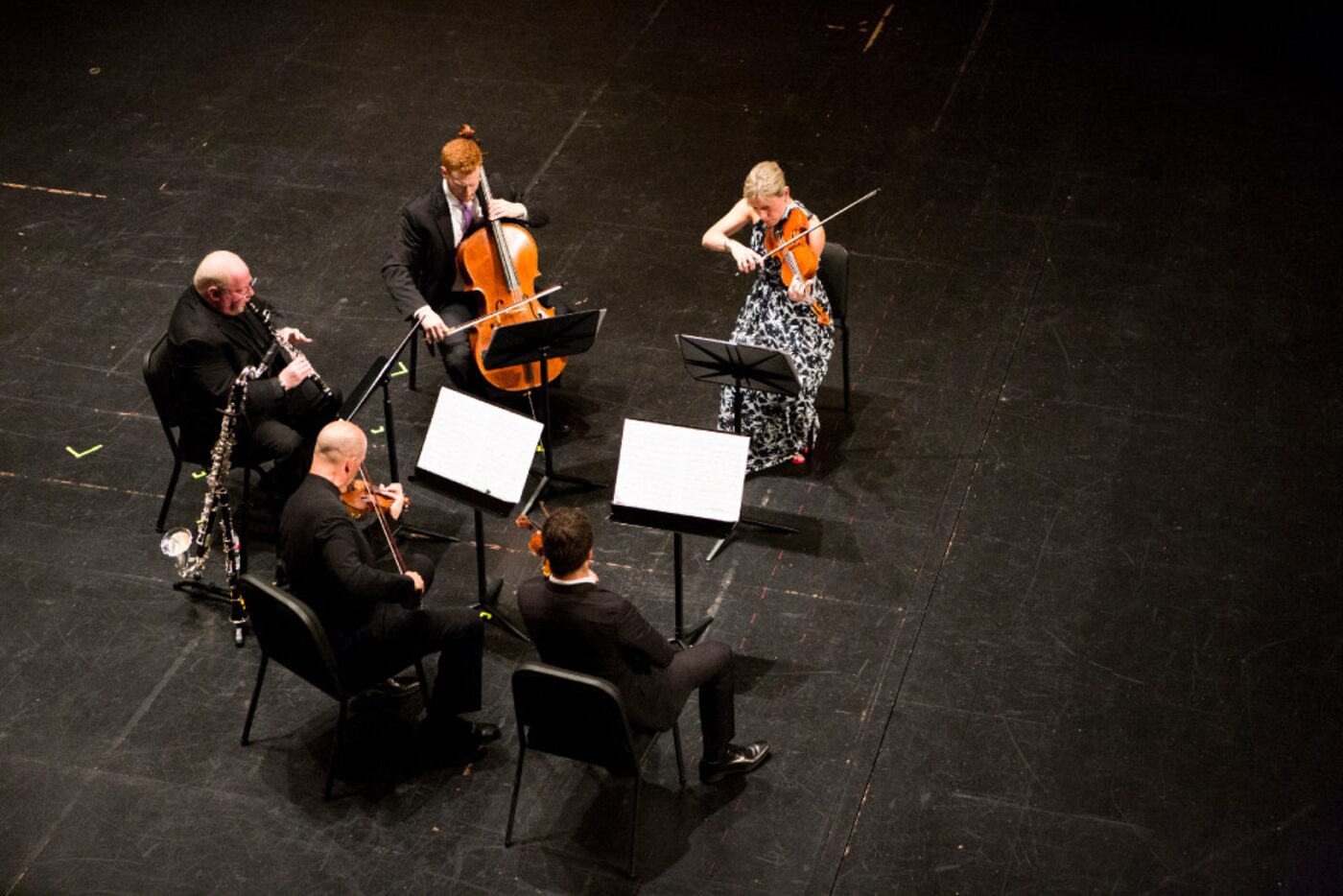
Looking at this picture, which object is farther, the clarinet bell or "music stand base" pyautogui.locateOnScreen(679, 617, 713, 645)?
the clarinet bell

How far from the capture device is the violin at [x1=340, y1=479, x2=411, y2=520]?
4.58 meters

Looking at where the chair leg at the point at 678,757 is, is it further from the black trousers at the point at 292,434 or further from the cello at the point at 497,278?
the black trousers at the point at 292,434

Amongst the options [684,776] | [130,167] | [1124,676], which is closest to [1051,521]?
[1124,676]

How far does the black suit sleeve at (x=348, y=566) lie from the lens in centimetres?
430

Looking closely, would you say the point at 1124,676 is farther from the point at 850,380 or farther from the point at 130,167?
the point at 130,167

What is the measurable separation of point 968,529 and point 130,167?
4926mm

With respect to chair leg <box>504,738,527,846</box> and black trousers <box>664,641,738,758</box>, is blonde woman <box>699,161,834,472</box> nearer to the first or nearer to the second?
black trousers <box>664,641,738,758</box>

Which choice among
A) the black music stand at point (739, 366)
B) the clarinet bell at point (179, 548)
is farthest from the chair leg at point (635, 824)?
the clarinet bell at point (179, 548)

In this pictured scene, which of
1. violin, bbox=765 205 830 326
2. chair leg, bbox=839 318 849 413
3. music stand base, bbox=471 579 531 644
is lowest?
music stand base, bbox=471 579 531 644

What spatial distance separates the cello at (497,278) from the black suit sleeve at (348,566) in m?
1.24

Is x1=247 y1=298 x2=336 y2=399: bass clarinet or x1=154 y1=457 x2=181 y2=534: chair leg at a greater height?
x1=247 y1=298 x2=336 y2=399: bass clarinet

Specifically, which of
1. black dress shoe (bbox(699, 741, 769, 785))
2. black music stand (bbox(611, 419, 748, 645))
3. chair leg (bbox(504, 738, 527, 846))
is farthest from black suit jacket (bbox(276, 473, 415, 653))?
black dress shoe (bbox(699, 741, 769, 785))

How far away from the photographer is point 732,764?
4480mm

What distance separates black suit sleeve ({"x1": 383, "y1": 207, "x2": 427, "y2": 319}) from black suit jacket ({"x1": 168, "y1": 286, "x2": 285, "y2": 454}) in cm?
57
